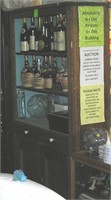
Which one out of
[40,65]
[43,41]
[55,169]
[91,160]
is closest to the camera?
[91,160]

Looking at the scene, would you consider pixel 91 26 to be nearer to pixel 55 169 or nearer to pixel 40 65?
pixel 40 65

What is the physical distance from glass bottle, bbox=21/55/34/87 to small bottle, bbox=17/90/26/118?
5.5 inches

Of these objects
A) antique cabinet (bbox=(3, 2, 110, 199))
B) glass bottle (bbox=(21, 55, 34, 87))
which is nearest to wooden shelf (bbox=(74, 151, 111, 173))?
antique cabinet (bbox=(3, 2, 110, 199))

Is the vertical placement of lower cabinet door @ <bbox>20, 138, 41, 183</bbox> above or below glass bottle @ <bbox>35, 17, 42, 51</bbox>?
below

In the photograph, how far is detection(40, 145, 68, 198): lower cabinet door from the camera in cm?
319

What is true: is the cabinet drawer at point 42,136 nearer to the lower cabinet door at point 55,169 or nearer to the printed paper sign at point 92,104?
the lower cabinet door at point 55,169

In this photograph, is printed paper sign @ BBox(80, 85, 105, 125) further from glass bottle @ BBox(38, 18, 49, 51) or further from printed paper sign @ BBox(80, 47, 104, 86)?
glass bottle @ BBox(38, 18, 49, 51)

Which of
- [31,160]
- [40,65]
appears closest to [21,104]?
[40,65]

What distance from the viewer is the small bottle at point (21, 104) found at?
12.6 ft

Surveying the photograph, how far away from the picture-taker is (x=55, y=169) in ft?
10.9

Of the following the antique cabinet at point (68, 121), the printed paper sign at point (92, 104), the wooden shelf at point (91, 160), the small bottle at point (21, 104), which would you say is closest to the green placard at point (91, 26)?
the antique cabinet at point (68, 121)

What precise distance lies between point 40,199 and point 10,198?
102mm

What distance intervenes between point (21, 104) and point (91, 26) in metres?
1.16

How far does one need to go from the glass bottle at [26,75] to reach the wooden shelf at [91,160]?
93cm
